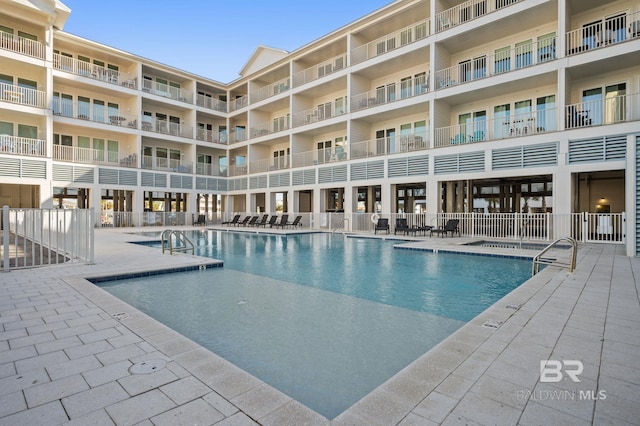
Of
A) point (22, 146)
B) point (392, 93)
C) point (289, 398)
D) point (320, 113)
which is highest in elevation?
point (392, 93)

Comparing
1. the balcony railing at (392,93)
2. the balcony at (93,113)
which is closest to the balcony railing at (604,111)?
the balcony railing at (392,93)

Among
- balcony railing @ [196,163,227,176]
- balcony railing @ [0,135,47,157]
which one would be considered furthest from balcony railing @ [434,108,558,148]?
balcony railing @ [0,135,47,157]

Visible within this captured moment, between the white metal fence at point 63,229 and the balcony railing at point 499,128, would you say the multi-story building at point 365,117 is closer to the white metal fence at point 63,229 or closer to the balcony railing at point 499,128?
the balcony railing at point 499,128

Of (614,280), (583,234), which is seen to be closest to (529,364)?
(614,280)

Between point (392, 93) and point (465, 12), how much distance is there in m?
5.04

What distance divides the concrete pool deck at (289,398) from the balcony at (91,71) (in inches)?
888

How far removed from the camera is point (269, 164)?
26.0 m

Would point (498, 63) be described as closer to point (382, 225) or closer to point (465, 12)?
point (465, 12)

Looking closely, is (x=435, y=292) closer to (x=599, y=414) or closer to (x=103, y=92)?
(x=599, y=414)

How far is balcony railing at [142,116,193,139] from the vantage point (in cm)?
2457

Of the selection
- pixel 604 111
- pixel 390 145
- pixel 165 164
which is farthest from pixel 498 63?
pixel 165 164

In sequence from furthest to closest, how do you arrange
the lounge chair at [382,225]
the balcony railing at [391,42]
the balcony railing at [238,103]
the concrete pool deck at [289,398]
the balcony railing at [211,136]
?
the balcony railing at [238,103] < the balcony railing at [211,136] < the balcony railing at [391,42] < the lounge chair at [382,225] < the concrete pool deck at [289,398]

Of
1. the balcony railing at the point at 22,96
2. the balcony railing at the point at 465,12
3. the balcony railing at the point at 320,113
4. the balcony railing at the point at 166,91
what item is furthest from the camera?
the balcony railing at the point at 166,91

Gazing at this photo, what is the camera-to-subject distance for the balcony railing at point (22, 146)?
17.7 meters
